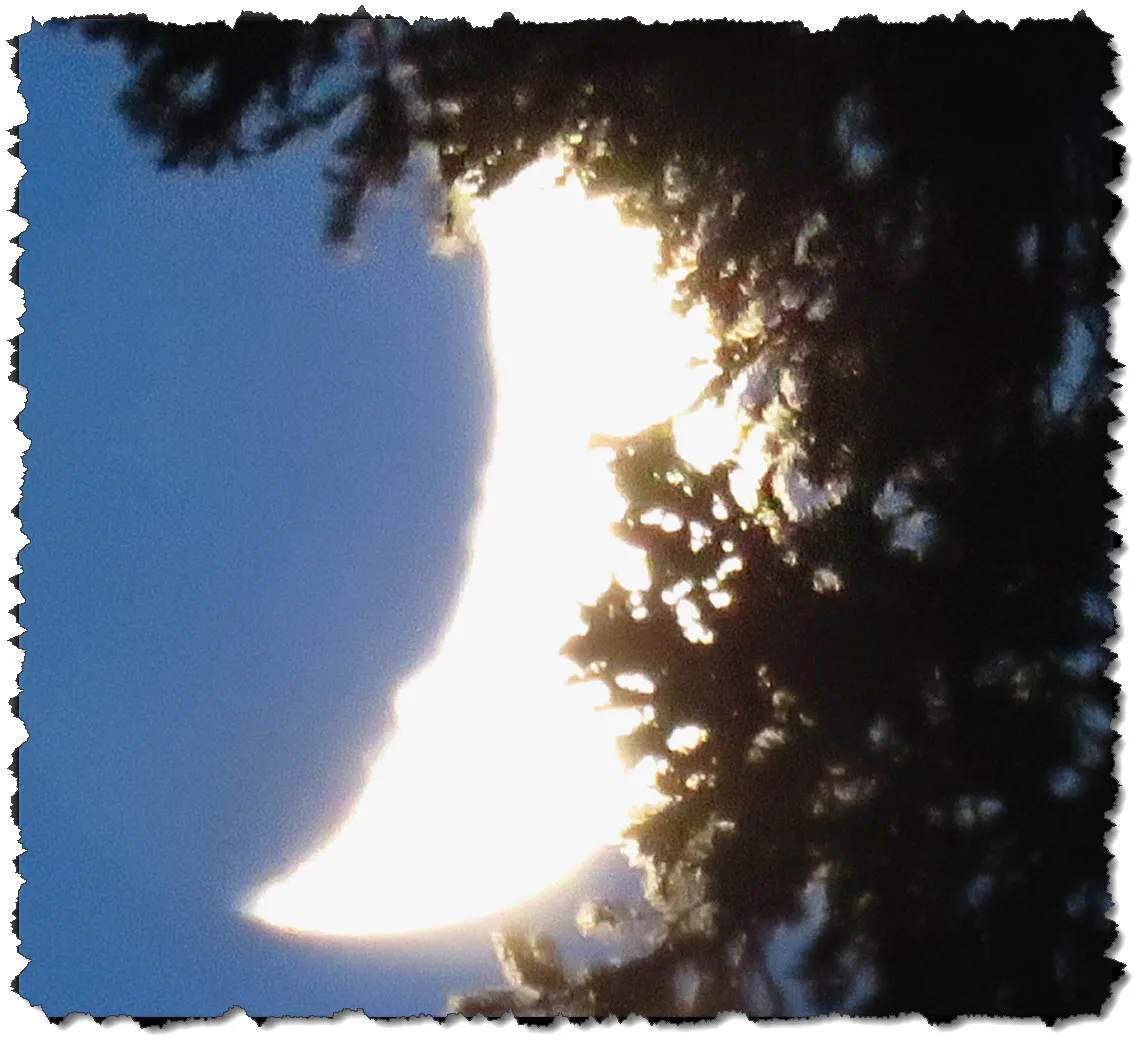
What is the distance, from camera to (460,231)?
6.37 feet

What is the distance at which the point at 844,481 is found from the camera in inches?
76.4

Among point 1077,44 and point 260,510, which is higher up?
point 1077,44

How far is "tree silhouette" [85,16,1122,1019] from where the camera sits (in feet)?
6.36

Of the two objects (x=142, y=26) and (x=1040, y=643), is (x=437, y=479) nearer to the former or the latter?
(x=142, y=26)

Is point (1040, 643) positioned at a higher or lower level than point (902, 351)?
lower

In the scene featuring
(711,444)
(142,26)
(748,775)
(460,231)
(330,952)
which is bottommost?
(330,952)

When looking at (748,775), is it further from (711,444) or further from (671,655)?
(711,444)

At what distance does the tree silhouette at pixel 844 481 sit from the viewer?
194cm

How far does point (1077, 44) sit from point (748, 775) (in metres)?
1.33

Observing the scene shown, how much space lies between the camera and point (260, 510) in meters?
1.93

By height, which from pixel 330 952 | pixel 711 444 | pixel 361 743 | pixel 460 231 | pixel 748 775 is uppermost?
pixel 460 231

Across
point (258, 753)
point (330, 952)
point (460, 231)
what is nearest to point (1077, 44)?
point (460, 231)

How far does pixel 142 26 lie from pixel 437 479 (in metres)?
0.90

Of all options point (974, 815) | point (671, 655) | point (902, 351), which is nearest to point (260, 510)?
point (671, 655)
